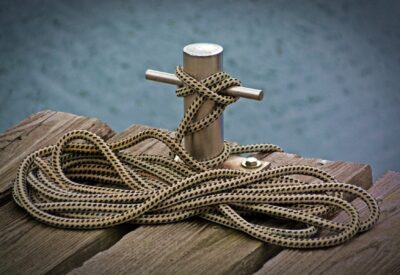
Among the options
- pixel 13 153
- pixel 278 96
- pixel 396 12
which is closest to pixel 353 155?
pixel 278 96

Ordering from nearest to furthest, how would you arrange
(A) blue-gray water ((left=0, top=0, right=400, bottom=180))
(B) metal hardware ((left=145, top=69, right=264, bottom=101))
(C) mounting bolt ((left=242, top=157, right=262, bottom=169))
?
(B) metal hardware ((left=145, top=69, right=264, bottom=101)) → (C) mounting bolt ((left=242, top=157, right=262, bottom=169)) → (A) blue-gray water ((left=0, top=0, right=400, bottom=180))

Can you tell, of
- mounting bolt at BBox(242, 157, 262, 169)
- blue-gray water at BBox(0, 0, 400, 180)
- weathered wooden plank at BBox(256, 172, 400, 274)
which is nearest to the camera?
weathered wooden plank at BBox(256, 172, 400, 274)

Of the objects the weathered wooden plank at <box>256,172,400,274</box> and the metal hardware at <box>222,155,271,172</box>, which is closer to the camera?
the weathered wooden plank at <box>256,172,400,274</box>

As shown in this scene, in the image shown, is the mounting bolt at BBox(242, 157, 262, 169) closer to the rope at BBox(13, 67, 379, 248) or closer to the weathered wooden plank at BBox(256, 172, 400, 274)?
the rope at BBox(13, 67, 379, 248)

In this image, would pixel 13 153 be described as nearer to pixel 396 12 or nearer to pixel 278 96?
pixel 278 96

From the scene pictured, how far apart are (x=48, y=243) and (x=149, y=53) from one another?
2493 millimetres

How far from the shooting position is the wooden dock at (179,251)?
43.4 inches

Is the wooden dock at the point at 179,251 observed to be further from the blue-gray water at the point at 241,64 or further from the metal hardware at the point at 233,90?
the blue-gray water at the point at 241,64

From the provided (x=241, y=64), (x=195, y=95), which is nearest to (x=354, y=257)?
(x=195, y=95)

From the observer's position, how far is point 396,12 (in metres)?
4.13

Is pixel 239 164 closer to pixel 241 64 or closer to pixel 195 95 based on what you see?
pixel 195 95

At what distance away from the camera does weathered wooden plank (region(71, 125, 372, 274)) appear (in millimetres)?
1107

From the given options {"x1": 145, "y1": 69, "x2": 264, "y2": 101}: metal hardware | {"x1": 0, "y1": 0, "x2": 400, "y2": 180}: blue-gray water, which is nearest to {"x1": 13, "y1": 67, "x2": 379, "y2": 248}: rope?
{"x1": 145, "y1": 69, "x2": 264, "y2": 101}: metal hardware

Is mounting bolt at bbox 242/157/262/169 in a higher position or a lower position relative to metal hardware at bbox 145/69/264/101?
lower
